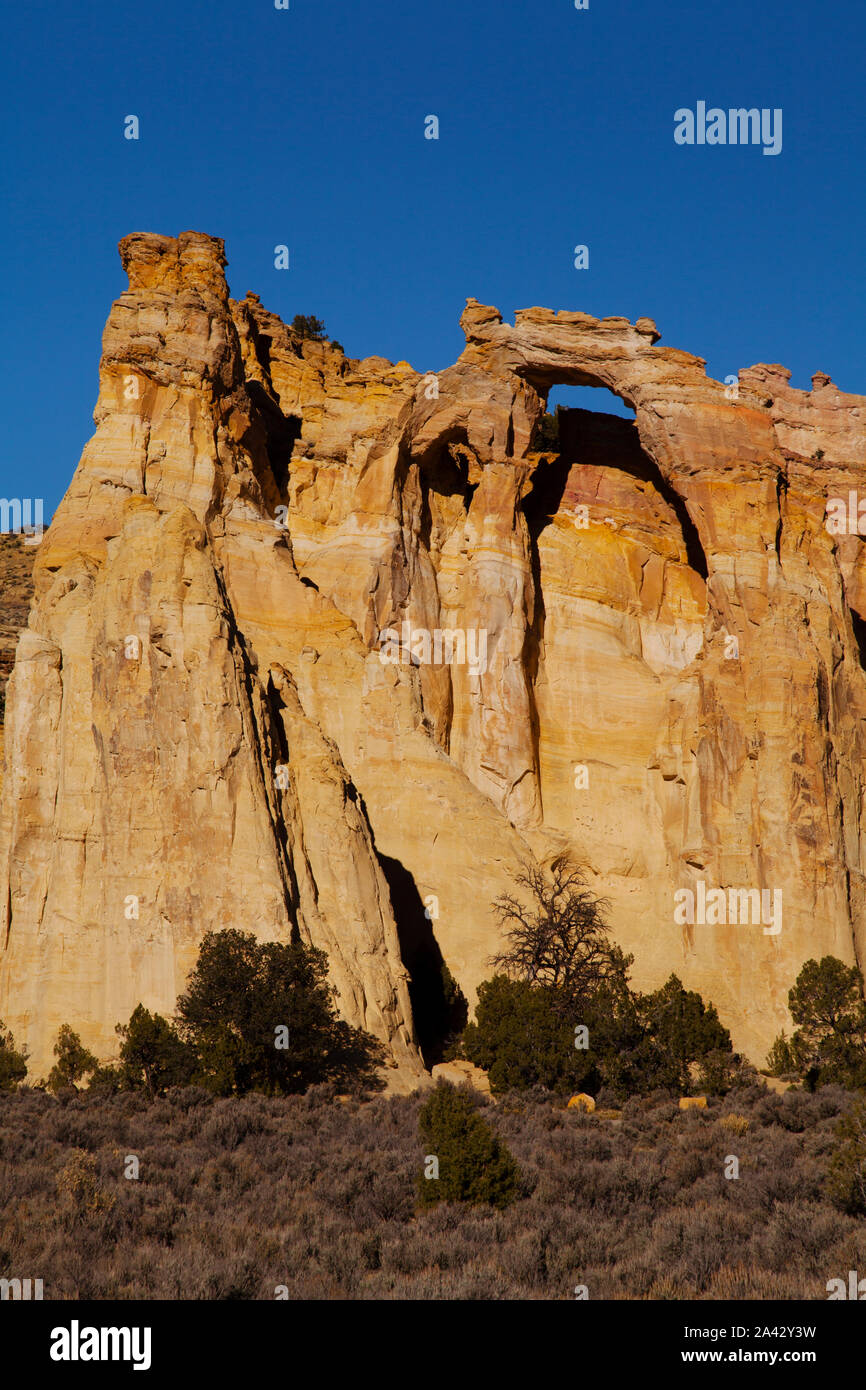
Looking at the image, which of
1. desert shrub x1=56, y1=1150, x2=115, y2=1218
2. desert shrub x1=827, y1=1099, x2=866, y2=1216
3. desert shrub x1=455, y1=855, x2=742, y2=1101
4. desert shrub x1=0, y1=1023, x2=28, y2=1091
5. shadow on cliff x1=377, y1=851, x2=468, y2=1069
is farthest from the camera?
shadow on cliff x1=377, y1=851, x2=468, y2=1069

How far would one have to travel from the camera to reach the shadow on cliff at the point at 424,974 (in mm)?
32062

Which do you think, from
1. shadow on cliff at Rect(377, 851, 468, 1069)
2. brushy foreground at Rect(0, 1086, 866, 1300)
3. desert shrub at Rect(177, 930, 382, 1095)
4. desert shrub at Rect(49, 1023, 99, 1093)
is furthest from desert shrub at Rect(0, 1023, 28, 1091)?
shadow on cliff at Rect(377, 851, 468, 1069)

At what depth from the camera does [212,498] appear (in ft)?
117

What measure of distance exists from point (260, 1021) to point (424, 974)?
9396 millimetres

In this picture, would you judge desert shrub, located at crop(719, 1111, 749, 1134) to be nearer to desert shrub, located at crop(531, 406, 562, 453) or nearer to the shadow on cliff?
the shadow on cliff

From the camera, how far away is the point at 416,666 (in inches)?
1490

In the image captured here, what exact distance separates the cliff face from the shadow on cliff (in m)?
0.14

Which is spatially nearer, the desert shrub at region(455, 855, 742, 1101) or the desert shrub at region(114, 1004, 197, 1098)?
the desert shrub at region(114, 1004, 197, 1098)

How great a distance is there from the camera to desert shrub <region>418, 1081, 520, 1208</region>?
53.8 feet
